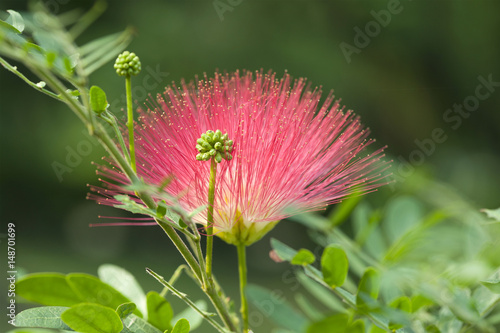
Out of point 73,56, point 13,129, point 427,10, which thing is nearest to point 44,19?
point 73,56

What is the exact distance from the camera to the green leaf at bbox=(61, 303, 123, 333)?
47cm

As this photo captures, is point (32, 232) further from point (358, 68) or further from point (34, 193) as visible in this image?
point (358, 68)

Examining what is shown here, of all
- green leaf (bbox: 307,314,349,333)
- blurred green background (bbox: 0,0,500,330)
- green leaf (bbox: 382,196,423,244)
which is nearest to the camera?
green leaf (bbox: 307,314,349,333)

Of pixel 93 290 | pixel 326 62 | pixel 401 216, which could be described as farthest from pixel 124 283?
pixel 326 62

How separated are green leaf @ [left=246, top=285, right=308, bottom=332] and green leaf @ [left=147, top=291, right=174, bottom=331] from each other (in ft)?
0.42

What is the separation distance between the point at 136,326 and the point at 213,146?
7.6 inches

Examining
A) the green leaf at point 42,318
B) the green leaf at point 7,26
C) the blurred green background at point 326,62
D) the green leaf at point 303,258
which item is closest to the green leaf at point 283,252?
the green leaf at point 303,258

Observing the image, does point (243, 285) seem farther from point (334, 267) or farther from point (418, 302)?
point (418, 302)

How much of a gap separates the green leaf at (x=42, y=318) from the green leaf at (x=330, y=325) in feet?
0.73

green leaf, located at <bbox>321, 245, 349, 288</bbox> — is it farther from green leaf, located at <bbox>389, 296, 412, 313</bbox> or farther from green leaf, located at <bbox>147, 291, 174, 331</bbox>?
green leaf, located at <bbox>147, 291, 174, 331</bbox>

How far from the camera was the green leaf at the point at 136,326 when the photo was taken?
0.52 metres

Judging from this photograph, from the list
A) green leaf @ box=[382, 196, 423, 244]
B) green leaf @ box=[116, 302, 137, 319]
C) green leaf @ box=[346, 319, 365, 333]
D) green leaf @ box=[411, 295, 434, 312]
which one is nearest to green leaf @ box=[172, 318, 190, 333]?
green leaf @ box=[116, 302, 137, 319]

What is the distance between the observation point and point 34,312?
492 mm

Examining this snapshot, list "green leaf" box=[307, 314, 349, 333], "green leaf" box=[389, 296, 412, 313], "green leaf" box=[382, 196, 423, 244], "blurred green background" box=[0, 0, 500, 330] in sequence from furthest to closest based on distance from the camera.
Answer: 1. "blurred green background" box=[0, 0, 500, 330]
2. "green leaf" box=[382, 196, 423, 244]
3. "green leaf" box=[389, 296, 412, 313]
4. "green leaf" box=[307, 314, 349, 333]
